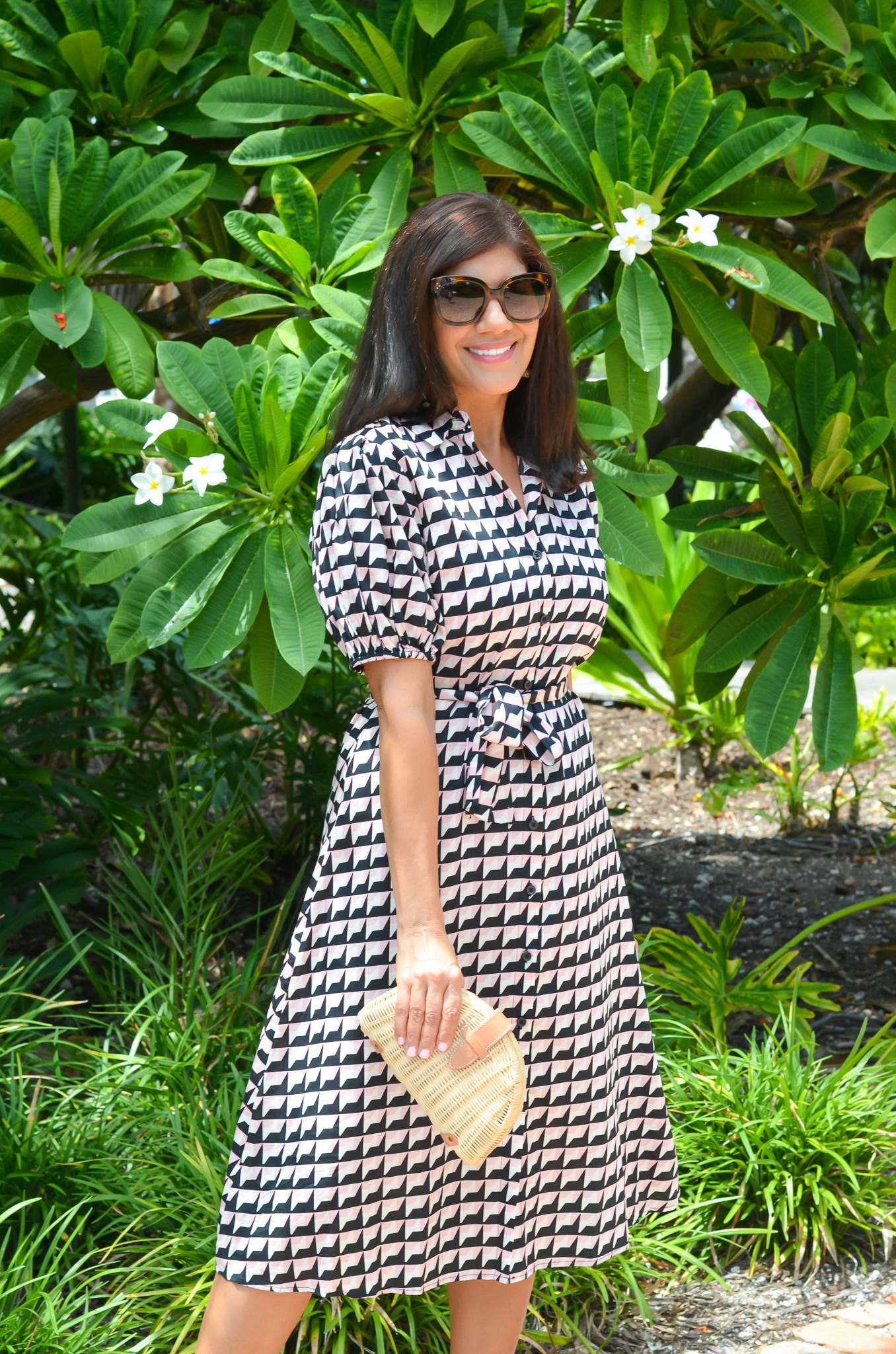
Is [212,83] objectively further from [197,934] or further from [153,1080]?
[153,1080]

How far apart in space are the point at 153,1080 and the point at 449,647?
1.25m

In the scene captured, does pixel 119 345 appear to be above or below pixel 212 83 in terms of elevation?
below

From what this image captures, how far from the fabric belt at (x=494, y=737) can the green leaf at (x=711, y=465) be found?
1.17 metres

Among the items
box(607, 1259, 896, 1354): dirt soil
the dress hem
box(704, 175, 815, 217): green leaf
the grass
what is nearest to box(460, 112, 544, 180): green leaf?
box(704, 175, 815, 217): green leaf

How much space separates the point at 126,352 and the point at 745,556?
113 centimetres

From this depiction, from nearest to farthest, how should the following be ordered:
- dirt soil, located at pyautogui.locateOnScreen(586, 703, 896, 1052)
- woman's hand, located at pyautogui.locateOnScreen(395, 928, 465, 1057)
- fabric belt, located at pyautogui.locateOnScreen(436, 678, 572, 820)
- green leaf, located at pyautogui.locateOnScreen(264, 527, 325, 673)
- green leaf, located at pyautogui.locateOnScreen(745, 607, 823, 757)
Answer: woman's hand, located at pyautogui.locateOnScreen(395, 928, 465, 1057)
fabric belt, located at pyautogui.locateOnScreen(436, 678, 572, 820)
green leaf, located at pyautogui.locateOnScreen(264, 527, 325, 673)
green leaf, located at pyautogui.locateOnScreen(745, 607, 823, 757)
dirt soil, located at pyautogui.locateOnScreen(586, 703, 896, 1052)

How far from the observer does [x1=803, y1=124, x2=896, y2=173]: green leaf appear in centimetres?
221

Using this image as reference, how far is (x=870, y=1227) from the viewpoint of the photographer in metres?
2.40

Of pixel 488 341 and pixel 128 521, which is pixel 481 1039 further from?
pixel 128 521

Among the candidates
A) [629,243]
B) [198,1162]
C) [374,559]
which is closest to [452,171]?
[629,243]

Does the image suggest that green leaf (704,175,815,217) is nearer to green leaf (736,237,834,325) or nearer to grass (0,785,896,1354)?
green leaf (736,237,834,325)

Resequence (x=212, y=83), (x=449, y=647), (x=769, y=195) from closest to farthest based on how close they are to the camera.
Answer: (x=449, y=647) < (x=769, y=195) < (x=212, y=83)

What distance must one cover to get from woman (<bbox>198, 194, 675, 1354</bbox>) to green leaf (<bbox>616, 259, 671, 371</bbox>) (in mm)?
469

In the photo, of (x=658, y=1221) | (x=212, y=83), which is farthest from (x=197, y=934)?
(x=212, y=83)
